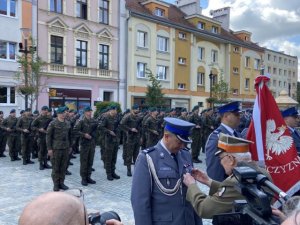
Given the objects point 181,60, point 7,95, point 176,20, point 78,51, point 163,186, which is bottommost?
point 163,186

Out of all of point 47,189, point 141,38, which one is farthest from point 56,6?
point 47,189

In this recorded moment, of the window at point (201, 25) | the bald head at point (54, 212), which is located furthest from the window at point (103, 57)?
the bald head at point (54, 212)

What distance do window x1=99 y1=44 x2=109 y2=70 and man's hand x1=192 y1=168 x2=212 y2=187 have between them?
79.1 feet

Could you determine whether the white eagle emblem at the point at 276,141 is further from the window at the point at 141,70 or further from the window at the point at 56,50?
the window at the point at 141,70

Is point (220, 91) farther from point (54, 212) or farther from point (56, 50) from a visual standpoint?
point (54, 212)

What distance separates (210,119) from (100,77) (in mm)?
13758

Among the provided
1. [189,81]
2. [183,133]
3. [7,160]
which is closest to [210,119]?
[7,160]

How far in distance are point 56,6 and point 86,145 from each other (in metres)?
18.1

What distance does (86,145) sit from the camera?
29.0ft

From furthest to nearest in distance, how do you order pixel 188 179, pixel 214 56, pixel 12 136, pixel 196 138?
pixel 214 56 < pixel 196 138 < pixel 12 136 < pixel 188 179

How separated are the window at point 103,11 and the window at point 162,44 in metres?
5.40

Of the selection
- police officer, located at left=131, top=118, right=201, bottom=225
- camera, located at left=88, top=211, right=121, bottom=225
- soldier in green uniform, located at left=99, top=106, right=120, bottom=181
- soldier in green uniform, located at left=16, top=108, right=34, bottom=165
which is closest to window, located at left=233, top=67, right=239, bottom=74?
soldier in green uniform, located at left=16, top=108, right=34, bottom=165

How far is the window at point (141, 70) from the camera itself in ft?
94.5

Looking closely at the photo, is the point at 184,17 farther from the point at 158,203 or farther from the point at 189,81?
the point at 158,203
